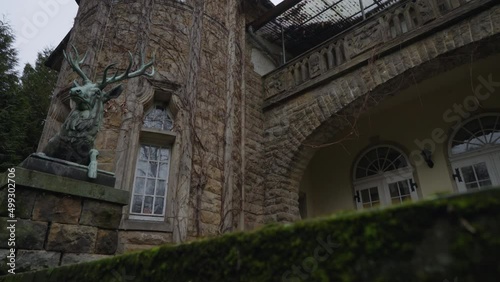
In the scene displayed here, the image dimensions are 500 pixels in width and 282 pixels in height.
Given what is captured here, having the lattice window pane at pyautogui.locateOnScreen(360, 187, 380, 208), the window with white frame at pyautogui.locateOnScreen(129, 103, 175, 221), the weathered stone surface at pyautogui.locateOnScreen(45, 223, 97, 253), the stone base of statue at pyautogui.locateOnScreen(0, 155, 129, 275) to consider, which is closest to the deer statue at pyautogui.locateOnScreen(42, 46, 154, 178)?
the stone base of statue at pyautogui.locateOnScreen(0, 155, 129, 275)

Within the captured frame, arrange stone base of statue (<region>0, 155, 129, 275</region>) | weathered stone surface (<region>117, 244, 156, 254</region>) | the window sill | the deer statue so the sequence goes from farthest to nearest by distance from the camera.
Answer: the window sill
weathered stone surface (<region>117, 244, 156, 254</region>)
the deer statue
stone base of statue (<region>0, 155, 129, 275</region>)

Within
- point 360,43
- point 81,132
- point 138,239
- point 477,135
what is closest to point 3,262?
point 81,132

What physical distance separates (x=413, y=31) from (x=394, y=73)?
2.51 feet

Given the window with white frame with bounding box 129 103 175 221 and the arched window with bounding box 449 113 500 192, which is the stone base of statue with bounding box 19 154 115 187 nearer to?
the window with white frame with bounding box 129 103 175 221

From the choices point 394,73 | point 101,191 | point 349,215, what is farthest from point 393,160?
point 349,215

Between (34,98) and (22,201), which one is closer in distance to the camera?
(22,201)

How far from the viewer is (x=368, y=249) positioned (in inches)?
26.7

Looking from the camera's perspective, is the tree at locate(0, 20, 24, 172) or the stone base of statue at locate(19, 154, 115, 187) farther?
the tree at locate(0, 20, 24, 172)

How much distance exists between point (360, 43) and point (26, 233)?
603 centimetres

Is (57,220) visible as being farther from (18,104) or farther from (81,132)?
(18,104)

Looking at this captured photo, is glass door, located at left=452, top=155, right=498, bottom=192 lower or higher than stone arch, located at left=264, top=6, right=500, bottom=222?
lower

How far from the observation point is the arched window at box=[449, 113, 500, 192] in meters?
6.18

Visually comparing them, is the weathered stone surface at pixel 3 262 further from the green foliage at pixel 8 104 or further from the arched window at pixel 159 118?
the green foliage at pixel 8 104

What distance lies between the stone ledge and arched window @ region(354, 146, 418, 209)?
20.0 feet
